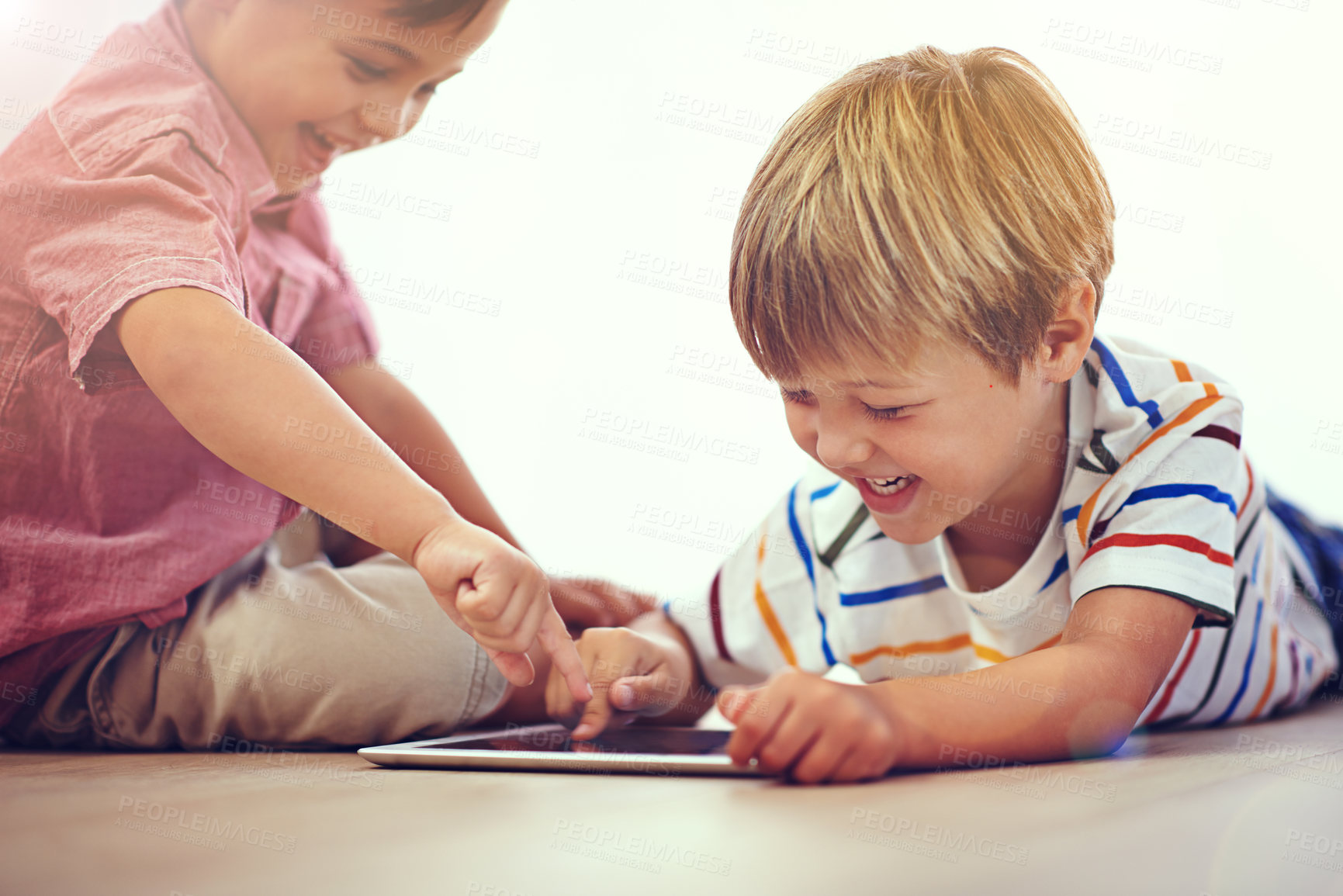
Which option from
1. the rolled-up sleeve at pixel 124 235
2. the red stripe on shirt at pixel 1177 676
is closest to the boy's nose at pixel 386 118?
the rolled-up sleeve at pixel 124 235

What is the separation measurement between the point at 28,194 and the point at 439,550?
36cm

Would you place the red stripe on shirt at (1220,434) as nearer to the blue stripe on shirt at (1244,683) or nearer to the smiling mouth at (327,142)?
the blue stripe on shirt at (1244,683)

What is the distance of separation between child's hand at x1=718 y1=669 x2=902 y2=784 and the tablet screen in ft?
0.33

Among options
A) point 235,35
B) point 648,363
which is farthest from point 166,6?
point 648,363

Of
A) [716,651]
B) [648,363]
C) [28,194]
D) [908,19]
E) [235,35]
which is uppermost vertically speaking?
[908,19]

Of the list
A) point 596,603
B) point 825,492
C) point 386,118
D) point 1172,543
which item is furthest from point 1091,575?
point 386,118

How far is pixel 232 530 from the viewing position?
Result: 0.65 metres

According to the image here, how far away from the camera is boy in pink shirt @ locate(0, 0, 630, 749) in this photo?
0.51 meters

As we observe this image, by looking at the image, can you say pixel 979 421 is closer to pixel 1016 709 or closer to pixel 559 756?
pixel 1016 709

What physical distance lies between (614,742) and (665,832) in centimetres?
25

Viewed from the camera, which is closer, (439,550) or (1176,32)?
(439,550)

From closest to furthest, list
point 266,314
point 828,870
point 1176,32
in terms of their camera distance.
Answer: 1. point 828,870
2. point 266,314
3. point 1176,32

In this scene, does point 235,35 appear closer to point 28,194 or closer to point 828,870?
point 28,194

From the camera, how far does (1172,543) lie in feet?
1.88
